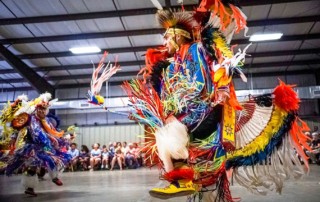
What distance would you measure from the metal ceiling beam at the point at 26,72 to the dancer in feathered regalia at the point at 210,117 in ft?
33.0

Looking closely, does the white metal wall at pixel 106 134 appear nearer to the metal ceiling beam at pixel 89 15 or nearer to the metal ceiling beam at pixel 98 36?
the metal ceiling beam at pixel 98 36

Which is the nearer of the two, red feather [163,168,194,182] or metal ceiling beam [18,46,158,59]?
red feather [163,168,194,182]

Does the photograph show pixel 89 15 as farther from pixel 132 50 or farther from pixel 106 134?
pixel 106 134

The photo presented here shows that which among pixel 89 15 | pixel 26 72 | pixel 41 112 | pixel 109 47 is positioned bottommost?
pixel 41 112

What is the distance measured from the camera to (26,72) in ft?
39.1

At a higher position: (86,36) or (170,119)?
(86,36)

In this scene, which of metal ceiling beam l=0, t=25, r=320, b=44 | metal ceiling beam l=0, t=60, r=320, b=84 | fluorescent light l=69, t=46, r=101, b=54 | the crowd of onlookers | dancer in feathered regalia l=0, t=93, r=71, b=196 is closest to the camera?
dancer in feathered regalia l=0, t=93, r=71, b=196

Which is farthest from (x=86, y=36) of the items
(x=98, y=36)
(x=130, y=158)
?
(x=130, y=158)

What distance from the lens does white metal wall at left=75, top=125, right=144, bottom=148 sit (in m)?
14.8

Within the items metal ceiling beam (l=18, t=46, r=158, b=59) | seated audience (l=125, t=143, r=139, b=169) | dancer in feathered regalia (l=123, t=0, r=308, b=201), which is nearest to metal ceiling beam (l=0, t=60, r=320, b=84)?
metal ceiling beam (l=18, t=46, r=158, b=59)

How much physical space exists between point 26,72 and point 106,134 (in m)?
4.82

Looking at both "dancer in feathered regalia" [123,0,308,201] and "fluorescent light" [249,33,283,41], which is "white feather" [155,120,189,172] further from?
"fluorescent light" [249,33,283,41]

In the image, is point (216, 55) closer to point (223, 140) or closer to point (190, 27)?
point (190, 27)

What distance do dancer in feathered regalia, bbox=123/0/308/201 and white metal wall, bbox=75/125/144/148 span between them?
12.9 metres
